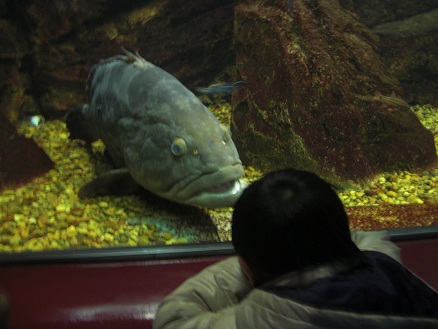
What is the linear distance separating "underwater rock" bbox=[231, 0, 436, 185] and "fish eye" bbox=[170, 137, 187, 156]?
1663 mm

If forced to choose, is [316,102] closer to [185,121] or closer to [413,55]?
[185,121]

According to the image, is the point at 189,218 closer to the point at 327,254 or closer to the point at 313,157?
the point at 313,157

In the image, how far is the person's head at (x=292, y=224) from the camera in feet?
3.35

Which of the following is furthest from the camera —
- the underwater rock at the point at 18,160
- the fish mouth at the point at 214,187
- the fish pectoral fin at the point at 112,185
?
the underwater rock at the point at 18,160

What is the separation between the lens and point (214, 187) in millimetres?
2701

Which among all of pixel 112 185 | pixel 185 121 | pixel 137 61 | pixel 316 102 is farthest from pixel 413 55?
pixel 112 185

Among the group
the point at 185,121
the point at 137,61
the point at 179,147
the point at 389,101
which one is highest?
the point at 137,61

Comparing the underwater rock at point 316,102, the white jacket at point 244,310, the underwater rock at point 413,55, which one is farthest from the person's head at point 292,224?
the underwater rock at point 413,55

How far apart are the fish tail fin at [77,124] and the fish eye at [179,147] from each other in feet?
5.44

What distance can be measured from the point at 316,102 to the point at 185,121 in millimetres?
1764

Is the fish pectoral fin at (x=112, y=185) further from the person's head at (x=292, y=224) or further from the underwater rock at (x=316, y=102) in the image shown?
the person's head at (x=292, y=224)

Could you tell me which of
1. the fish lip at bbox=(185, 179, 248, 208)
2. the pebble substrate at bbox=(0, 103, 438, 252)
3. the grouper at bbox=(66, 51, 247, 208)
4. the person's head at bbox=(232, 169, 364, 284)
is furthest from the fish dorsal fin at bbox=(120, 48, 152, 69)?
the person's head at bbox=(232, 169, 364, 284)

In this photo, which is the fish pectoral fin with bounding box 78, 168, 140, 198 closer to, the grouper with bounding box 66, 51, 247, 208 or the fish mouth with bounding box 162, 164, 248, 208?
Answer: the grouper with bounding box 66, 51, 247, 208

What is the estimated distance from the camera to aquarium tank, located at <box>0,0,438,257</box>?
279 cm
